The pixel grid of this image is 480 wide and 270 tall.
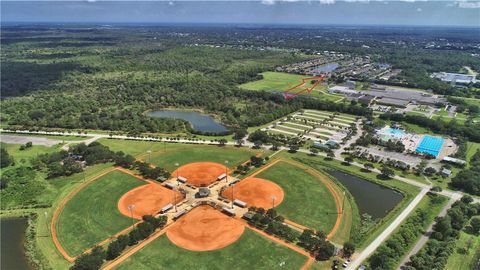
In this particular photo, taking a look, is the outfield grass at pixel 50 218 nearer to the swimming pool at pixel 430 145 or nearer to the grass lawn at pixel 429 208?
the grass lawn at pixel 429 208

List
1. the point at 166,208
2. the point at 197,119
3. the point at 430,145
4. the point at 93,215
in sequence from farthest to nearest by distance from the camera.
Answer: the point at 197,119, the point at 430,145, the point at 166,208, the point at 93,215

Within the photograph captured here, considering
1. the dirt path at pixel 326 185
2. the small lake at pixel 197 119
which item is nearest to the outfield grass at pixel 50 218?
the dirt path at pixel 326 185

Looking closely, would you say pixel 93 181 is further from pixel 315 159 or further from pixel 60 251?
pixel 315 159

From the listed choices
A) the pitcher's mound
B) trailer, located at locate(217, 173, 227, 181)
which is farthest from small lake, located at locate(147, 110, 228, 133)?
the pitcher's mound

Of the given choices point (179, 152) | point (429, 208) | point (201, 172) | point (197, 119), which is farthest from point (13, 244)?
point (429, 208)

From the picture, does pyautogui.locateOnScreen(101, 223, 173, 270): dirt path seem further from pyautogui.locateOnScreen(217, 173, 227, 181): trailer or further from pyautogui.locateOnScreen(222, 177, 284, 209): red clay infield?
pyautogui.locateOnScreen(217, 173, 227, 181): trailer

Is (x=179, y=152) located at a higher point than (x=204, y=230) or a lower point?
higher

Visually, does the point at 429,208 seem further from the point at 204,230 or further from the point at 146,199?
the point at 146,199
